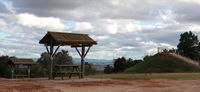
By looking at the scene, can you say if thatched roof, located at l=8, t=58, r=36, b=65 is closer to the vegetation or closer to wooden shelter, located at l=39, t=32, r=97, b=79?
wooden shelter, located at l=39, t=32, r=97, b=79

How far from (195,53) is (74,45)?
49525mm

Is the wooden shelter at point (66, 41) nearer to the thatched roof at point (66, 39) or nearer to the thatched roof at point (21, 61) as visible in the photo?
the thatched roof at point (66, 39)

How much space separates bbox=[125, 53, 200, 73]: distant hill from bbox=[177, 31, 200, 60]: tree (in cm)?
1366

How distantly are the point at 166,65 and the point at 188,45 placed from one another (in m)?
19.5

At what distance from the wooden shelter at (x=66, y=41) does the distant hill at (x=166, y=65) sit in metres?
25.4

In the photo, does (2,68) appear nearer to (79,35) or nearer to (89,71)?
(89,71)

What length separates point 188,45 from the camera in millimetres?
74688

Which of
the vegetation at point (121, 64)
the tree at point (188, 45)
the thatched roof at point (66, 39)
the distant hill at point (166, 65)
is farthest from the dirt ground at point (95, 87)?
the tree at point (188, 45)

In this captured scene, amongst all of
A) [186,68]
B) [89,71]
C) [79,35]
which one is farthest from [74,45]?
[89,71]

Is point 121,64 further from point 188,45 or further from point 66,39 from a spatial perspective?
point 66,39

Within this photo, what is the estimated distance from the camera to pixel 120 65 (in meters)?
70.4

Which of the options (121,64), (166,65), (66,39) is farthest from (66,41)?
(121,64)

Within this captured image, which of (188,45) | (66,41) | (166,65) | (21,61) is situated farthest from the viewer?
(188,45)

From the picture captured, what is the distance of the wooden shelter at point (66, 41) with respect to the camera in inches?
1112
